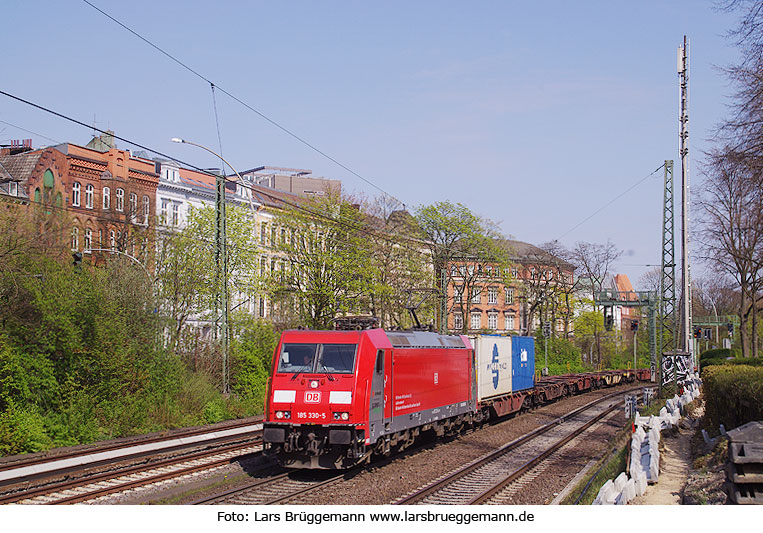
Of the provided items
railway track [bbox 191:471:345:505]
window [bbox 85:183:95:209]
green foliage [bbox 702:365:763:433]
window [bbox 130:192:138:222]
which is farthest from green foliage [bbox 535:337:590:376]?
railway track [bbox 191:471:345:505]

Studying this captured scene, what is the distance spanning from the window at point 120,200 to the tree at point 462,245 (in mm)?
19538

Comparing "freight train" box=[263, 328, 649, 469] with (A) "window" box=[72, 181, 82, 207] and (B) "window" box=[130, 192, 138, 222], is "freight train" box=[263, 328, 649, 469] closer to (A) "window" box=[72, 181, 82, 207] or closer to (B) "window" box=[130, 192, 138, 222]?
(B) "window" box=[130, 192, 138, 222]

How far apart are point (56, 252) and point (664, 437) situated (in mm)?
22507

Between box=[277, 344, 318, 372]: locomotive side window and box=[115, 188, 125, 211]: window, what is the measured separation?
35065 millimetres

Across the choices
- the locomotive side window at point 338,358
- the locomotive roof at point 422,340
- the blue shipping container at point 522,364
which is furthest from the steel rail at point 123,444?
the blue shipping container at point 522,364

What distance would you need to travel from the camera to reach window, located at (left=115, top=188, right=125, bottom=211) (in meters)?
46.8

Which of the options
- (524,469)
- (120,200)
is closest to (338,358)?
(524,469)

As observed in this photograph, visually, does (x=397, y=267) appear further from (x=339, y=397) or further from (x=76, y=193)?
(x=339, y=397)

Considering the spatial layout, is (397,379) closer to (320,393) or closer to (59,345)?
(320,393)

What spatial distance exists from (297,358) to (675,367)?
16.8 metres

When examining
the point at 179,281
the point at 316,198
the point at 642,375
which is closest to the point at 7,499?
the point at 179,281

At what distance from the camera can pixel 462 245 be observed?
50.7m

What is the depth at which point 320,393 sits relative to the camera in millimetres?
14633

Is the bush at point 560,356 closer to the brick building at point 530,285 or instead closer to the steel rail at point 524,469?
the brick building at point 530,285
